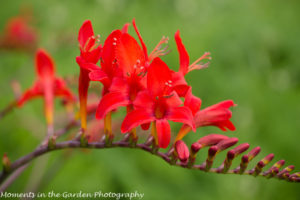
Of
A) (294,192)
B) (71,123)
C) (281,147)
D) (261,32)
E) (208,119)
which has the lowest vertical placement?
(294,192)

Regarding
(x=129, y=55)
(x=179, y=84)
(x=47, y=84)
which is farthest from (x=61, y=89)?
(x=179, y=84)

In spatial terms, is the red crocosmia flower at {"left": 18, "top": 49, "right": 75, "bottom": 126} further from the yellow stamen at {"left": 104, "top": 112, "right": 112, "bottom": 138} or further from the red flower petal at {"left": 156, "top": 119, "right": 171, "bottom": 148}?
the red flower petal at {"left": 156, "top": 119, "right": 171, "bottom": 148}

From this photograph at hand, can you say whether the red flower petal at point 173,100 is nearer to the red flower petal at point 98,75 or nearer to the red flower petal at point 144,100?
the red flower petal at point 144,100

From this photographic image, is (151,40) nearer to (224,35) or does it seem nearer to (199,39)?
(199,39)

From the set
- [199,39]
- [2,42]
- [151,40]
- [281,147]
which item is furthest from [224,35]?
[2,42]

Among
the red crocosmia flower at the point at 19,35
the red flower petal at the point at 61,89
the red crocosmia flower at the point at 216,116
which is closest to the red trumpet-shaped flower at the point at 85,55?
the red crocosmia flower at the point at 216,116

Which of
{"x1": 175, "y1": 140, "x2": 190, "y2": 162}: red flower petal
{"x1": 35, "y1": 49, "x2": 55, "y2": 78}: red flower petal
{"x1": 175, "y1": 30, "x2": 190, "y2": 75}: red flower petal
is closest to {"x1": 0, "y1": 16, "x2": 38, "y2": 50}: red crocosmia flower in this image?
{"x1": 35, "y1": 49, "x2": 55, "y2": 78}: red flower petal

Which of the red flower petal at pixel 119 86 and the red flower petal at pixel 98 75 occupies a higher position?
the red flower petal at pixel 98 75

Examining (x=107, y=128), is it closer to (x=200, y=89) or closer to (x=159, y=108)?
(x=159, y=108)
